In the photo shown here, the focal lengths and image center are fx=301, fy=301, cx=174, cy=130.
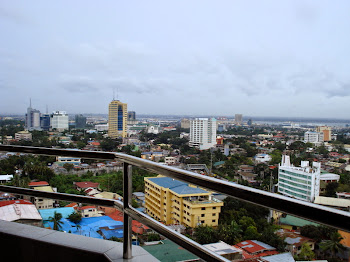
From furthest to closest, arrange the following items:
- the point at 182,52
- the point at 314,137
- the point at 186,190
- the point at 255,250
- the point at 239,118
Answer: the point at 182,52, the point at 239,118, the point at 314,137, the point at 186,190, the point at 255,250

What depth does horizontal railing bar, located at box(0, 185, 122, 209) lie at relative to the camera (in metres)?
1.36

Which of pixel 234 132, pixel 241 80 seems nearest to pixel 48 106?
pixel 234 132

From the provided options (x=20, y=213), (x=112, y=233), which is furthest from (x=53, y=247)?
(x=20, y=213)

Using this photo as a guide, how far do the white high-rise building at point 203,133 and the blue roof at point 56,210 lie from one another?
11.7 metres

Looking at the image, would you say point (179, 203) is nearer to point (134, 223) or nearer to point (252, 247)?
point (134, 223)

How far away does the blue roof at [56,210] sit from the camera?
1.63 metres

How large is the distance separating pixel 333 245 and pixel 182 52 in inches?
1313

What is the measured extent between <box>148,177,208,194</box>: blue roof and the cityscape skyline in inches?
210

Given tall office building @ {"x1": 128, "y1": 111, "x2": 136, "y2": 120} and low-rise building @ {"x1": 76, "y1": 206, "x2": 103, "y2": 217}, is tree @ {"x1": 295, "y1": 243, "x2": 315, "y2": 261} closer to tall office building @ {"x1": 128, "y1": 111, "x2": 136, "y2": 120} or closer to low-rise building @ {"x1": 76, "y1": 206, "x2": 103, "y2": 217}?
low-rise building @ {"x1": 76, "y1": 206, "x2": 103, "y2": 217}

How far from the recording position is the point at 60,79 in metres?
29.9

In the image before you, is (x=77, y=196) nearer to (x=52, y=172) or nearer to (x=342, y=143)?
(x=52, y=172)

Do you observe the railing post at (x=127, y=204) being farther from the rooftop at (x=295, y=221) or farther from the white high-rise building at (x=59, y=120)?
the white high-rise building at (x=59, y=120)

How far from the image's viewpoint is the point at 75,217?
66.1 inches

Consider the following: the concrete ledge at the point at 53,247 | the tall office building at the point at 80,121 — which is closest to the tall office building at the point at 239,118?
the tall office building at the point at 80,121
